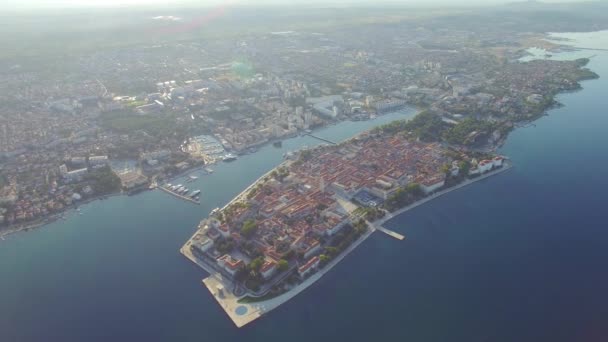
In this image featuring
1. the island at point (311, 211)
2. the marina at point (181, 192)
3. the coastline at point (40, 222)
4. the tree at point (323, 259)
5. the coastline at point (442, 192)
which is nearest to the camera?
the island at point (311, 211)

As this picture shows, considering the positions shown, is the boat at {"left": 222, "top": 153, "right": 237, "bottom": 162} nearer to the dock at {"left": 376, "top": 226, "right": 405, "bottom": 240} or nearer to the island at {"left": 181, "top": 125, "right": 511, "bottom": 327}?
the island at {"left": 181, "top": 125, "right": 511, "bottom": 327}

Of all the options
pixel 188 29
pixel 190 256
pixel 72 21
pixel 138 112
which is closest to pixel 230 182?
pixel 190 256

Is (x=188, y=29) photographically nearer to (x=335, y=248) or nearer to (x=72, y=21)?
(x=72, y=21)

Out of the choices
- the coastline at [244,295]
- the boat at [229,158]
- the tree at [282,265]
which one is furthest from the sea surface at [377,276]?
the boat at [229,158]

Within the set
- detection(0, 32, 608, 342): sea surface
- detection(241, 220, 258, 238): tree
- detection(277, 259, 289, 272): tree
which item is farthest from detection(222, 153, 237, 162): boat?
detection(277, 259, 289, 272): tree

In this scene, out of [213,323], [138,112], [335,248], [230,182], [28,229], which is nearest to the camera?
[213,323]

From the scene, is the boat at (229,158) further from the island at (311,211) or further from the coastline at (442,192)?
the coastline at (442,192)

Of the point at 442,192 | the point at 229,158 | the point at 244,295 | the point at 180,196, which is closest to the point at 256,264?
the point at 244,295
